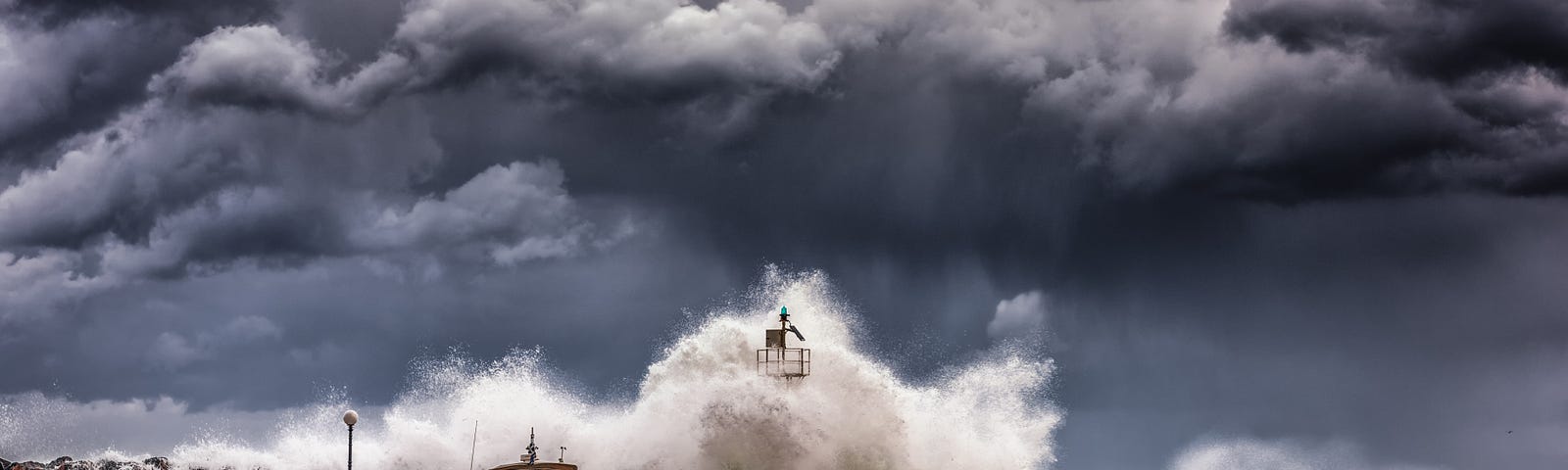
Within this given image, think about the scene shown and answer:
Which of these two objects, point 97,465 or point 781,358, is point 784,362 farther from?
point 97,465

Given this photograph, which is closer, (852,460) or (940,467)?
(852,460)

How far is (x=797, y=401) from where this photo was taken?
8888cm

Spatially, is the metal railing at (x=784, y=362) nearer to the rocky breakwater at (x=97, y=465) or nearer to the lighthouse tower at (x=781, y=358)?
the lighthouse tower at (x=781, y=358)

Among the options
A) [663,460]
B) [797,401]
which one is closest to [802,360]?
[797,401]

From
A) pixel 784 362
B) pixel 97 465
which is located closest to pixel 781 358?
pixel 784 362

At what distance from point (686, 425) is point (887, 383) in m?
14.0

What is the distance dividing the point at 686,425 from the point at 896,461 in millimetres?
14049

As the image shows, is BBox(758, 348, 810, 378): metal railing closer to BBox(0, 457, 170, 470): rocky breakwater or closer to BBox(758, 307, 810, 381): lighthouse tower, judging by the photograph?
BBox(758, 307, 810, 381): lighthouse tower

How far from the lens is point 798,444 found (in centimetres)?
8769

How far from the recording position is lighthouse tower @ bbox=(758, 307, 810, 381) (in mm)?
90188

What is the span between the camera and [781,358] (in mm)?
91000

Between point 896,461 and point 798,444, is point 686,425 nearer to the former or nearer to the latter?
point 798,444

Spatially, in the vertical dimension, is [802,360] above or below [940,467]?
above

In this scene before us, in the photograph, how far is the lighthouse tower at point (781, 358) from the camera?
90.2m
